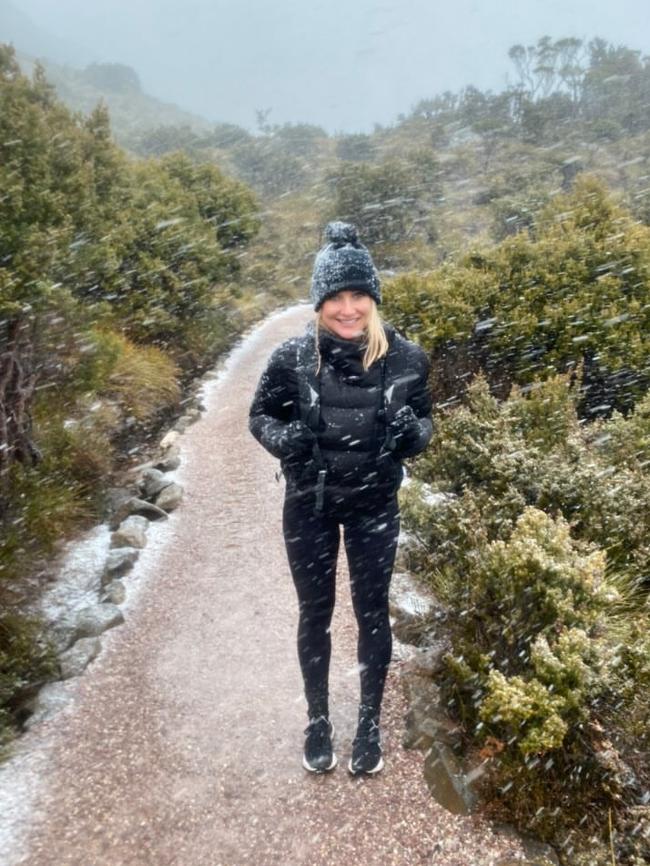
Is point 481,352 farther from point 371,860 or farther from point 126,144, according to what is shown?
point 126,144

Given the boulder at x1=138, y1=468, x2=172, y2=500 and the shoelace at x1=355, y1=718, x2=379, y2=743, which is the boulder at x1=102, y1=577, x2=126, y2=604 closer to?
the boulder at x1=138, y1=468, x2=172, y2=500

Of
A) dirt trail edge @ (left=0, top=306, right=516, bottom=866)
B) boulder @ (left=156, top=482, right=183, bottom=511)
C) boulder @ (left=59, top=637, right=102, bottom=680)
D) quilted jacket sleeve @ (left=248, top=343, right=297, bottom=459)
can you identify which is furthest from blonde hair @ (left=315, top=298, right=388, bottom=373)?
boulder @ (left=156, top=482, right=183, bottom=511)

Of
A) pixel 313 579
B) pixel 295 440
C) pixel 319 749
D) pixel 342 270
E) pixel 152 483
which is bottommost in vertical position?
pixel 152 483

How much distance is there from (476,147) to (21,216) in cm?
5163

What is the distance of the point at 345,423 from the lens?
2719mm

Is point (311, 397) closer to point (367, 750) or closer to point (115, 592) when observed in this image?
point (367, 750)

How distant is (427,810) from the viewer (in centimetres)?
311

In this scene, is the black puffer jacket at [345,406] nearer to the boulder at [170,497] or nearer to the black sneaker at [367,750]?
the black sneaker at [367,750]

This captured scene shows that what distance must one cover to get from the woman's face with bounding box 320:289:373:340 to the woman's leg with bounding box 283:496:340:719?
2.66 feet

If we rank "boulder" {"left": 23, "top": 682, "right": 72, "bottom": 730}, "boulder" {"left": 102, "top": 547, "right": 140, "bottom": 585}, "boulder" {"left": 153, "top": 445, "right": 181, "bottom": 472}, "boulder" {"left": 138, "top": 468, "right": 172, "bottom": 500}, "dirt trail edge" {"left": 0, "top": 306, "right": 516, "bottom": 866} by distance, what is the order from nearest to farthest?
"dirt trail edge" {"left": 0, "top": 306, "right": 516, "bottom": 866} → "boulder" {"left": 23, "top": 682, "right": 72, "bottom": 730} → "boulder" {"left": 102, "top": 547, "right": 140, "bottom": 585} → "boulder" {"left": 138, "top": 468, "right": 172, "bottom": 500} → "boulder" {"left": 153, "top": 445, "right": 181, "bottom": 472}

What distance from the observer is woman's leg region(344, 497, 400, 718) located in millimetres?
2918

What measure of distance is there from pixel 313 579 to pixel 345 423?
2.73 feet

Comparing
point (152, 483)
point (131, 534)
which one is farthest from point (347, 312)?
point (152, 483)

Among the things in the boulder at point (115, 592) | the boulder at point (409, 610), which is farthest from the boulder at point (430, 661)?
the boulder at point (115, 592)
